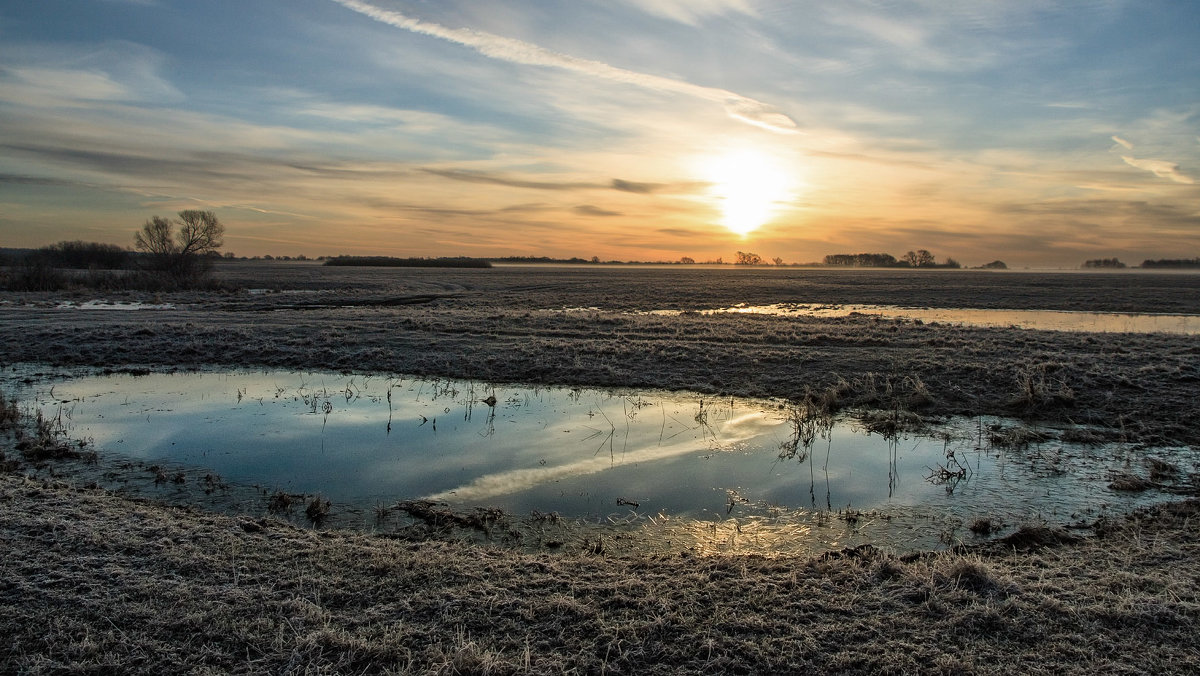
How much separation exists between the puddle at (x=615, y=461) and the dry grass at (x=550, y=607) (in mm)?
1368

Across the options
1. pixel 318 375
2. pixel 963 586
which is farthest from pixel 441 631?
pixel 318 375

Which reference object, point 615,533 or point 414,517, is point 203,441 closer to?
point 414,517

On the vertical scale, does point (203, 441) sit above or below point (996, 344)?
below

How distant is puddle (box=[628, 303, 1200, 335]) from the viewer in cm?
3416

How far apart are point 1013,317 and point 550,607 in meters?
44.1

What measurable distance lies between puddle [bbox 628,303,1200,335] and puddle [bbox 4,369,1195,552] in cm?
2399

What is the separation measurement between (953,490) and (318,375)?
1724 cm

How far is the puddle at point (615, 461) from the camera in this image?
8.82 m

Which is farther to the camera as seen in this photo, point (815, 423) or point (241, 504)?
point (815, 423)

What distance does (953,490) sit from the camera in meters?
9.88

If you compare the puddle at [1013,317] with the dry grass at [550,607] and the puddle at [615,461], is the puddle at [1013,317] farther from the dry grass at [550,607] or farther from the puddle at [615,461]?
the dry grass at [550,607]

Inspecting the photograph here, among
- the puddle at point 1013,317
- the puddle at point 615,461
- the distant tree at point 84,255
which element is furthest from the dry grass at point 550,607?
the distant tree at point 84,255

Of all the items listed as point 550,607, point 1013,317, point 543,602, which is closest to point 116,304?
point 543,602

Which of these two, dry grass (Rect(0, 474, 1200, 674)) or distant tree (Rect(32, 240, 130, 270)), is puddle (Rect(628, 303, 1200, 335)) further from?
distant tree (Rect(32, 240, 130, 270))
